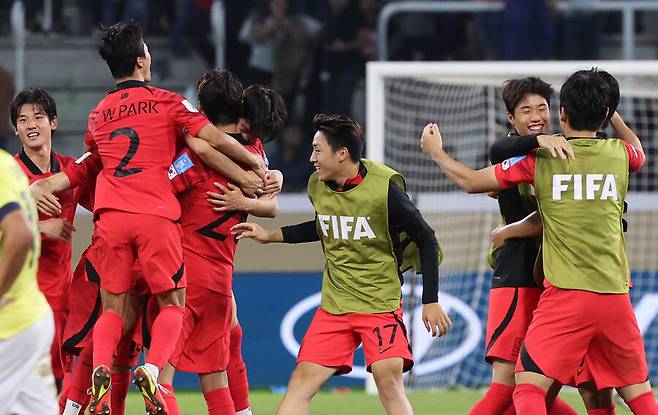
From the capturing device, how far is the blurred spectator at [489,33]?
40.5 feet

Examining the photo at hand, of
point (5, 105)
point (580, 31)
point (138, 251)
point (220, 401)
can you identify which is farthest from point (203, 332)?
point (580, 31)

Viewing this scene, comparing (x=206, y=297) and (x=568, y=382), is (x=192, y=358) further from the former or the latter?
(x=568, y=382)

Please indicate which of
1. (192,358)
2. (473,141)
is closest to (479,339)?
(473,141)

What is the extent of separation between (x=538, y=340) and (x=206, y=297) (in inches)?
66.4

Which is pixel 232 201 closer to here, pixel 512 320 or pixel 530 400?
pixel 512 320

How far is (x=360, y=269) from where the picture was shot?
6156 millimetres

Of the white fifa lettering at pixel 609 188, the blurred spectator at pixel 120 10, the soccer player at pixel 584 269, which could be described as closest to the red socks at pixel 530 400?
the soccer player at pixel 584 269

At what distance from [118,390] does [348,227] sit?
149 centimetres

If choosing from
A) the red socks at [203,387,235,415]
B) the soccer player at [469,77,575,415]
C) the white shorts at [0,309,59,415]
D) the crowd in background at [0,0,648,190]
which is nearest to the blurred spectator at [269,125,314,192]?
the crowd in background at [0,0,648,190]

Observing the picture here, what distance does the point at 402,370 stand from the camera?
6.09 m

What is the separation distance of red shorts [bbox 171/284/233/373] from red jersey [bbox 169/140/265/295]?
6cm

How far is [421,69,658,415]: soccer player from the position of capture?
5.61 m

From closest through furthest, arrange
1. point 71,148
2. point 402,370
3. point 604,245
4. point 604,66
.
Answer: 1. point 604,245
2. point 402,370
3. point 604,66
4. point 71,148

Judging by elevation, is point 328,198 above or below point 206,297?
above
